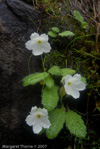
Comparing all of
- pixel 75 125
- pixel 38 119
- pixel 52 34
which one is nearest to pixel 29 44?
pixel 52 34

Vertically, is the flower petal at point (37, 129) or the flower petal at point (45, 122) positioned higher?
the flower petal at point (45, 122)

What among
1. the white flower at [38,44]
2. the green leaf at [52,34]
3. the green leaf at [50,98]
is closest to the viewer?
the green leaf at [50,98]

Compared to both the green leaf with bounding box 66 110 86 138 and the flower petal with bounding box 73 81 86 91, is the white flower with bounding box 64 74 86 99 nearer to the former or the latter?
the flower petal with bounding box 73 81 86 91

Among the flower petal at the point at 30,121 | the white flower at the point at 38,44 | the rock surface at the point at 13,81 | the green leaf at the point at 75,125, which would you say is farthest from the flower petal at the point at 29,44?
the green leaf at the point at 75,125

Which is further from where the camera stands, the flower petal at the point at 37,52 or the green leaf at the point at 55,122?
the flower petal at the point at 37,52

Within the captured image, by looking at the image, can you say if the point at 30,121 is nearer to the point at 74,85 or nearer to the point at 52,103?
the point at 52,103

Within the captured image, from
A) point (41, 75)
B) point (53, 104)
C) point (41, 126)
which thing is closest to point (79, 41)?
point (41, 75)

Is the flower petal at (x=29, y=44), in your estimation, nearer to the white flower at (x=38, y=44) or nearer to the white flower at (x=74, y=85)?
Answer: the white flower at (x=38, y=44)
